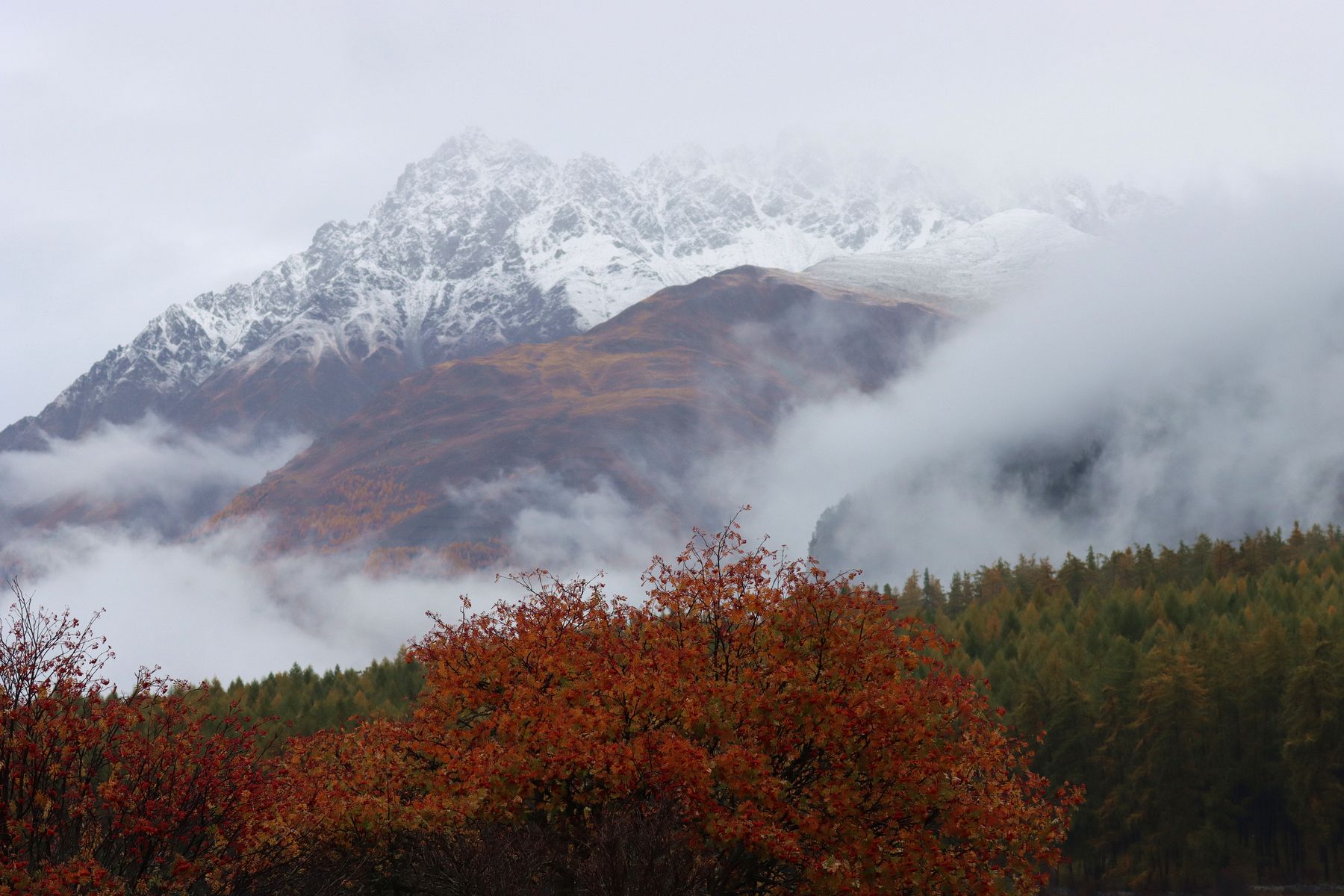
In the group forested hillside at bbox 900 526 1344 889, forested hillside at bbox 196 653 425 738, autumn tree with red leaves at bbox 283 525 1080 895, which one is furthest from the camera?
forested hillside at bbox 196 653 425 738

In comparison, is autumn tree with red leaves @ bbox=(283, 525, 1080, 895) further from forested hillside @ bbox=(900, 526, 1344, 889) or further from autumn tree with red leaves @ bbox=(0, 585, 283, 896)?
forested hillside @ bbox=(900, 526, 1344, 889)

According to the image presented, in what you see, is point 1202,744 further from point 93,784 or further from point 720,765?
point 93,784

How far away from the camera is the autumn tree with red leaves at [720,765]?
1232 inches

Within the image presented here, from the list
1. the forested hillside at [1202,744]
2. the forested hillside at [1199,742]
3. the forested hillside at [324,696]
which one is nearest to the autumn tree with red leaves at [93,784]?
the forested hillside at [1199,742]

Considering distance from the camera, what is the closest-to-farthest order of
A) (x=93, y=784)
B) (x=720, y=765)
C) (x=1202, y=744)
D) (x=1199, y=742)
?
(x=93, y=784)
(x=720, y=765)
(x=1199, y=742)
(x=1202, y=744)

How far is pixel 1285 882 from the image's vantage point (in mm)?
98000

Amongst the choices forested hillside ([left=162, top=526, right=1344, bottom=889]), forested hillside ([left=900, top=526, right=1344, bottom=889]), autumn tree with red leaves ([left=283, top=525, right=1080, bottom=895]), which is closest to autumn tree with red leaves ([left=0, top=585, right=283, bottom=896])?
autumn tree with red leaves ([left=283, top=525, right=1080, bottom=895])

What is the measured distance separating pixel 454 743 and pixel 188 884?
14.0 metres

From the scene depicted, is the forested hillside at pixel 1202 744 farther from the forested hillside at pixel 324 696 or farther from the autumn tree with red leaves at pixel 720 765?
the autumn tree with red leaves at pixel 720 765

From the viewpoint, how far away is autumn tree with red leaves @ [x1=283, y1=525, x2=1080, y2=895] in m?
31.3

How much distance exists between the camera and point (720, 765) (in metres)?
31.8

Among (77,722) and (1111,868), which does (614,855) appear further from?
(1111,868)

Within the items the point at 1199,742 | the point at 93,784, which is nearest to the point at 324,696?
the point at 1199,742

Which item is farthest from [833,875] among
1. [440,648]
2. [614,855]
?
[440,648]
